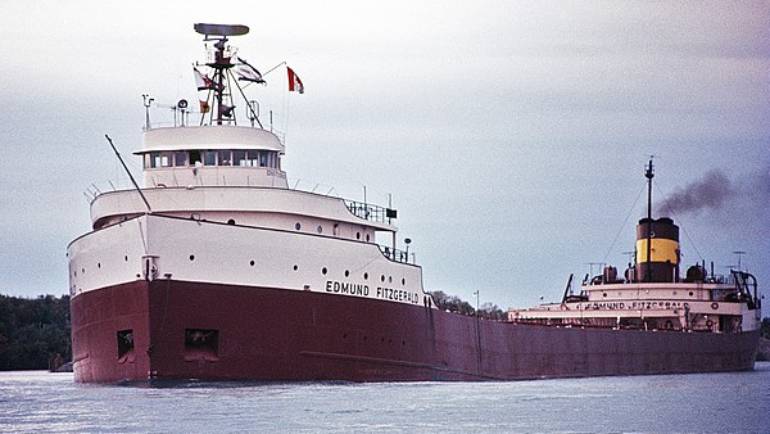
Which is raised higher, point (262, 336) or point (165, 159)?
point (165, 159)

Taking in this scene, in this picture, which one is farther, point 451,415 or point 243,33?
point 243,33

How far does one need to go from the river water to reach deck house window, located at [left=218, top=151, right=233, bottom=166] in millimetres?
6367

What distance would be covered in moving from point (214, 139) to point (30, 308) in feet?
150

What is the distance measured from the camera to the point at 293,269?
38.6 meters

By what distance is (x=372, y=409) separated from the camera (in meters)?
32.5

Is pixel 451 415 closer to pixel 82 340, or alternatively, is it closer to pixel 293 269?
pixel 293 269

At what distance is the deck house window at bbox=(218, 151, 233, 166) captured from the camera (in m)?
Answer: 40.9

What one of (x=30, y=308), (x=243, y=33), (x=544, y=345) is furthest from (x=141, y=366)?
(x=30, y=308)

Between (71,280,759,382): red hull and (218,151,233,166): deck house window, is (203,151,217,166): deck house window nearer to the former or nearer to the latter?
(218,151,233,166): deck house window

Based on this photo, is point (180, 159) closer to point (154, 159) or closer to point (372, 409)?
point (154, 159)

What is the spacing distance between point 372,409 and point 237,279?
656cm

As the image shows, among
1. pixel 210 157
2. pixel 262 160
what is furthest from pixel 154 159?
pixel 262 160

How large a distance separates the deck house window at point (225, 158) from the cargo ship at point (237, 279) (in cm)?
3

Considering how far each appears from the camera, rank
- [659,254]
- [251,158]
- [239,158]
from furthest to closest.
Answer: [659,254], [251,158], [239,158]
